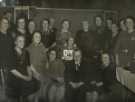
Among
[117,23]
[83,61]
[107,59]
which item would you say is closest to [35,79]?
[83,61]

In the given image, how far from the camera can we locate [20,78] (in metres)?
2.58

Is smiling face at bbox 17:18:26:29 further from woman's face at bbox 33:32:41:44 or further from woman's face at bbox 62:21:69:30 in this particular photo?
woman's face at bbox 62:21:69:30

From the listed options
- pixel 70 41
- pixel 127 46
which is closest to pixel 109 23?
pixel 127 46

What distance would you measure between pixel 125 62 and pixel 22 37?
82 cm

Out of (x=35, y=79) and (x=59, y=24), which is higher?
(x=59, y=24)

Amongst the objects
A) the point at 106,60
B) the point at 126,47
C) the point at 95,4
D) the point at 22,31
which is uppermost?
the point at 95,4

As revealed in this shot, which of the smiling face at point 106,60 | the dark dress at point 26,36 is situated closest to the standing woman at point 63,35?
the dark dress at point 26,36

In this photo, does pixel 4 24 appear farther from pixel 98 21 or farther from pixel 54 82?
pixel 98 21

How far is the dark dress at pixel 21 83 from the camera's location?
2.56 m

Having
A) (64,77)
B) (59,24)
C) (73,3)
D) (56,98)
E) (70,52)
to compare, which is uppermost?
(73,3)

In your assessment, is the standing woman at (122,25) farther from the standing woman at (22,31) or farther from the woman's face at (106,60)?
the standing woman at (22,31)

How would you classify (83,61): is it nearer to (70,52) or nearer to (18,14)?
(70,52)

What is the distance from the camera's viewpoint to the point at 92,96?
8.67ft

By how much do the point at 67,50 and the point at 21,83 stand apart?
1.43 ft
